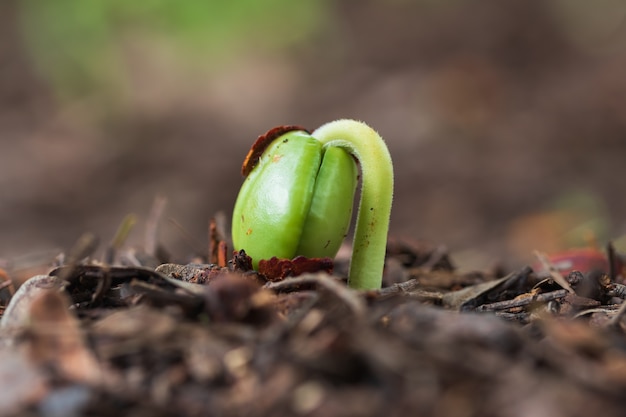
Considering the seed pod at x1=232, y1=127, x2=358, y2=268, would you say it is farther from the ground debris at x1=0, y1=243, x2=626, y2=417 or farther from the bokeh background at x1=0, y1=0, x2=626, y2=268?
the bokeh background at x1=0, y1=0, x2=626, y2=268

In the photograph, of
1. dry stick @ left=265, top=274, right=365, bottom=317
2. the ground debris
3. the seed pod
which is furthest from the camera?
the seed pod

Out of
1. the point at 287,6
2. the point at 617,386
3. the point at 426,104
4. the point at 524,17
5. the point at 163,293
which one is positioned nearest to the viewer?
the point at 617,386

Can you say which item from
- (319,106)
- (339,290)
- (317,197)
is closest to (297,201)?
(317,197)

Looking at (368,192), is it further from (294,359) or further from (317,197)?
(294,359)

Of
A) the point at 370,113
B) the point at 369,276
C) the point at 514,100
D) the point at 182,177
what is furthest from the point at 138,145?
the point at 369,276

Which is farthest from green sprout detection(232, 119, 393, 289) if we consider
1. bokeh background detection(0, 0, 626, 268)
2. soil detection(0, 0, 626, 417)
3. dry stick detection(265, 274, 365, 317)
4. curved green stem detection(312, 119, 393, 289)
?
bokeh background detection(0, 0, 626, 268)

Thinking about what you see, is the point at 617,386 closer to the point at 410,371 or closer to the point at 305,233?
the point at 410,371

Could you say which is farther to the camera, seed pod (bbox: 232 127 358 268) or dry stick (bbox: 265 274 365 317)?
seed pod (bbox: 232 127 358 268)
